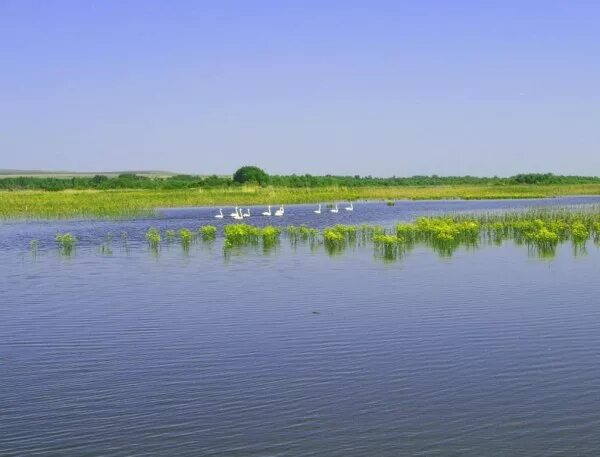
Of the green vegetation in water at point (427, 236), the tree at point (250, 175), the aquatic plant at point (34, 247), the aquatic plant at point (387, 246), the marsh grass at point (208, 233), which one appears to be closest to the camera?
the aquatic plant at point (387, 246)

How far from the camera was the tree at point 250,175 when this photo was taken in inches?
3454

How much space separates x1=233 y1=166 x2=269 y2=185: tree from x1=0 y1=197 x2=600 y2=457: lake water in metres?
70.0

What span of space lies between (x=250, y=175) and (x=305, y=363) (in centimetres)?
7965

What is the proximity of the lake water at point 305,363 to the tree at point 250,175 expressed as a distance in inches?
2758

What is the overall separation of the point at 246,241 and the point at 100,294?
10.6 meters

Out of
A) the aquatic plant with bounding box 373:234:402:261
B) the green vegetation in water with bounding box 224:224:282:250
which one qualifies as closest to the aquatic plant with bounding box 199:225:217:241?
the green vegetation in water with bounding box 224:224:282:250

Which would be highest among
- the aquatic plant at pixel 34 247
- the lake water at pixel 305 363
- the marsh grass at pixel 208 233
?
the marsh grass at pixel 208 233

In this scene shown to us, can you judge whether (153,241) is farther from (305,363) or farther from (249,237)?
(305,363)

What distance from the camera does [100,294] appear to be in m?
15.2

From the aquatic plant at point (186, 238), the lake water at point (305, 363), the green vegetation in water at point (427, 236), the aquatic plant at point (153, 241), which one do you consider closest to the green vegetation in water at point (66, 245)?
the green vegetation in water at point (427, 236)

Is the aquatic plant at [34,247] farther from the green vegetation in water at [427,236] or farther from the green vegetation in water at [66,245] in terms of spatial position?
the green vegetation in water at [66,245]

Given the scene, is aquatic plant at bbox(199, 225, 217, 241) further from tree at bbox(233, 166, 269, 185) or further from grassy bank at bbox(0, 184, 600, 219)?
tree at bbox(233, 166, 269, 185)

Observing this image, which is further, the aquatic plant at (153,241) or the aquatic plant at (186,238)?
the aquatic plant at (186,238)

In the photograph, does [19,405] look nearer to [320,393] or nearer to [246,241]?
[320,393]
